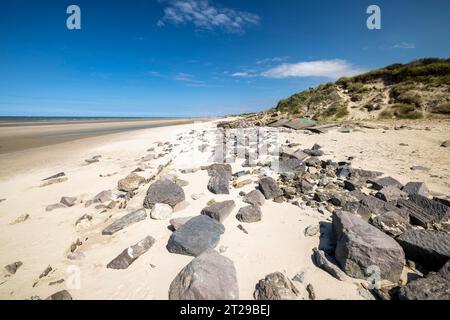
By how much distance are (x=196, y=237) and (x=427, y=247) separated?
2.90 metres

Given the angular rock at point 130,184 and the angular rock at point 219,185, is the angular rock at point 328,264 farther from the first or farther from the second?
the angular rock at point 130,184

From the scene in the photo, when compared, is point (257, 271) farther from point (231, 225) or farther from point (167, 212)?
point (167, 212)

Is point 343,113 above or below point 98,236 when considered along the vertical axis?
above

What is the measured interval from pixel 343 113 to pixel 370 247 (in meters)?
19.5

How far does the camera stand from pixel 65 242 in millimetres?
3285

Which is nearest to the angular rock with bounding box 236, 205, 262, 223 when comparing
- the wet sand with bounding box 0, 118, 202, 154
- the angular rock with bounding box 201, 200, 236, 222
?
the angular rock with bounding box 201, 200, 236, 222

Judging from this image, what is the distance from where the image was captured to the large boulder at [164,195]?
424 cm

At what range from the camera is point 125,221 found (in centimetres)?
365

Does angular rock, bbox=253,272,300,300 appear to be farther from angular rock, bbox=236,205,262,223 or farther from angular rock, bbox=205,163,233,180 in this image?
angular rock, bbox=205,163,233,180

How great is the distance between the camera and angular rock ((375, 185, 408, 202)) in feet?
12.5

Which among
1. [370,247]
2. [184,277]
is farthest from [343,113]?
[184,277]

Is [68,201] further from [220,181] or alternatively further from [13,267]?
[220,181]

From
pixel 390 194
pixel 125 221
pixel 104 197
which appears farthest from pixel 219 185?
pixel 390 194

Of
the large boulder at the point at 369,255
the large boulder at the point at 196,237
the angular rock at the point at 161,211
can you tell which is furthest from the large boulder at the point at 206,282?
the angular rock at the point at 161,211
